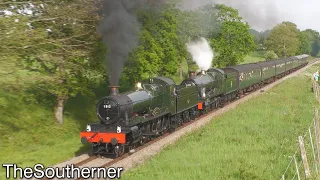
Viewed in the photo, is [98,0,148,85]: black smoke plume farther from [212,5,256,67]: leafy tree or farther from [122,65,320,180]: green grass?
[212,5,256,67]: leafy tree

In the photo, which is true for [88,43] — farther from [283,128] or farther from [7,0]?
[283,128]

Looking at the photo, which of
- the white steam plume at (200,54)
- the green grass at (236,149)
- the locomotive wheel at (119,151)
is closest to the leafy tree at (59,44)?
the locomotive wheel at (119,151)

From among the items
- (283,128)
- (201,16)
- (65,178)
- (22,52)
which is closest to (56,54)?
(22,52)

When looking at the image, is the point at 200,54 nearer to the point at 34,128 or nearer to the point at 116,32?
the point at 116,32

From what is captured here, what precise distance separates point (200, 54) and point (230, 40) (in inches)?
521

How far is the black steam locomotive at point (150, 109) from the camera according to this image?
15023mm

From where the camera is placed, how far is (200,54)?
4075 cm

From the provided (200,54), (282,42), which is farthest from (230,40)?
(282,42)

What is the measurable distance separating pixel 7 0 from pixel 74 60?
5917mm

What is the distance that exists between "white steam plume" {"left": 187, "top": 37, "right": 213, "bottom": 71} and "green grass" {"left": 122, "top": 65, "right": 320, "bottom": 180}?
13428 mm

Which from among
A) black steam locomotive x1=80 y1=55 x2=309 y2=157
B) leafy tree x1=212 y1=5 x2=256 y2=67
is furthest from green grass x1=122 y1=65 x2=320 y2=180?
leafy tree x1=212 y1=5 x2=256 y2=67

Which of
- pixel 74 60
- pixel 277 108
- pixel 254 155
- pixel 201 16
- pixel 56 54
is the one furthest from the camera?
pixel 201 16

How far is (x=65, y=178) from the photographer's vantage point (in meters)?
12.5

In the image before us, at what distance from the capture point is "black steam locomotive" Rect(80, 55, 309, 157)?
15023 millimetres
